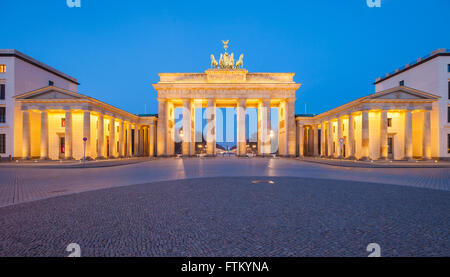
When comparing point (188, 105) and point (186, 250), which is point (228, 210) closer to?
point (186, 250)

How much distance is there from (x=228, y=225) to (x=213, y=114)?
42.0 m

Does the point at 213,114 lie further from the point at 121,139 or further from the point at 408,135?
the point at 408,135

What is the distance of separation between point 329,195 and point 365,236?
4.38 m

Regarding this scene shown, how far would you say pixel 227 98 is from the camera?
4669 cm

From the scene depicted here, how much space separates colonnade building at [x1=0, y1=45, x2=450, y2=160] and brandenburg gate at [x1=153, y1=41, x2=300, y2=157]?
21 centimetres

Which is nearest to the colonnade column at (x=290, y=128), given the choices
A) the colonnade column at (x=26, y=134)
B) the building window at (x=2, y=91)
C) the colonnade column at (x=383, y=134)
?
the colonnade column at (x=383, y=134)

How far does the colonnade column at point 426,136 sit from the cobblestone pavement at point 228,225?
34334 millimetres

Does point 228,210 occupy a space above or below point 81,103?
below

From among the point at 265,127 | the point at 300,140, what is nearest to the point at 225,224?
the point at 265,127

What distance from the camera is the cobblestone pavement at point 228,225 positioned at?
12.9ft

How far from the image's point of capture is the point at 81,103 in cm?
3409

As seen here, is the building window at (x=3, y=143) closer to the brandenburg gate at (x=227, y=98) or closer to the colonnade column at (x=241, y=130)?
the brandenburg gate at (x=227, y=98)

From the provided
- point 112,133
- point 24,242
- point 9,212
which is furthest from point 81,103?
point 24,242
